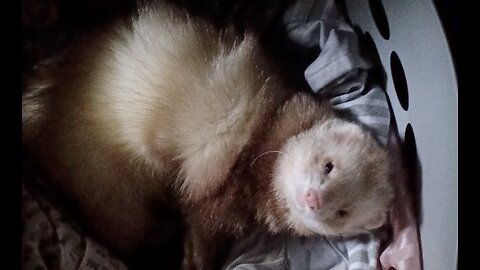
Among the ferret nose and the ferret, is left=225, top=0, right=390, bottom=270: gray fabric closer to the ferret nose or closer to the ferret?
the ferret

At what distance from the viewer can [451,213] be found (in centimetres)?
87

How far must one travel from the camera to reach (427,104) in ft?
3.10

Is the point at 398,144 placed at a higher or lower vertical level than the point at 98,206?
lower

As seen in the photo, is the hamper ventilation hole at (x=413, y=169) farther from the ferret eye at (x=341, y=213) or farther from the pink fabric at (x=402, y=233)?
the ferret eye at (x=341, y=213)

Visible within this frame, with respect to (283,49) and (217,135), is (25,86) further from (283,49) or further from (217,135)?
(283,49)

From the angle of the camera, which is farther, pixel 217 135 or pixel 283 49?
pixel 283 49

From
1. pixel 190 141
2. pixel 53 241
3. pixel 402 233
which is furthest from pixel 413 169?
pixel 53 241

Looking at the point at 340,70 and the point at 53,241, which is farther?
the point at 340,70

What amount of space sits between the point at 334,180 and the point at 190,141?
25 cm

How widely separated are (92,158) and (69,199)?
8cm

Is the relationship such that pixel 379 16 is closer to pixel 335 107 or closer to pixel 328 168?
pixel 335 107

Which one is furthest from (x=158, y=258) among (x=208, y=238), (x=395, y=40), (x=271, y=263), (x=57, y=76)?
(x=395, y=40)

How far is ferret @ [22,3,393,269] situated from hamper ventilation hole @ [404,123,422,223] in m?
0.05

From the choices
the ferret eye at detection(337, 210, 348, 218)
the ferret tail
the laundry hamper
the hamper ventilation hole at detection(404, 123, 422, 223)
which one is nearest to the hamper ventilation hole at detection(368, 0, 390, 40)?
the laundry hamper
